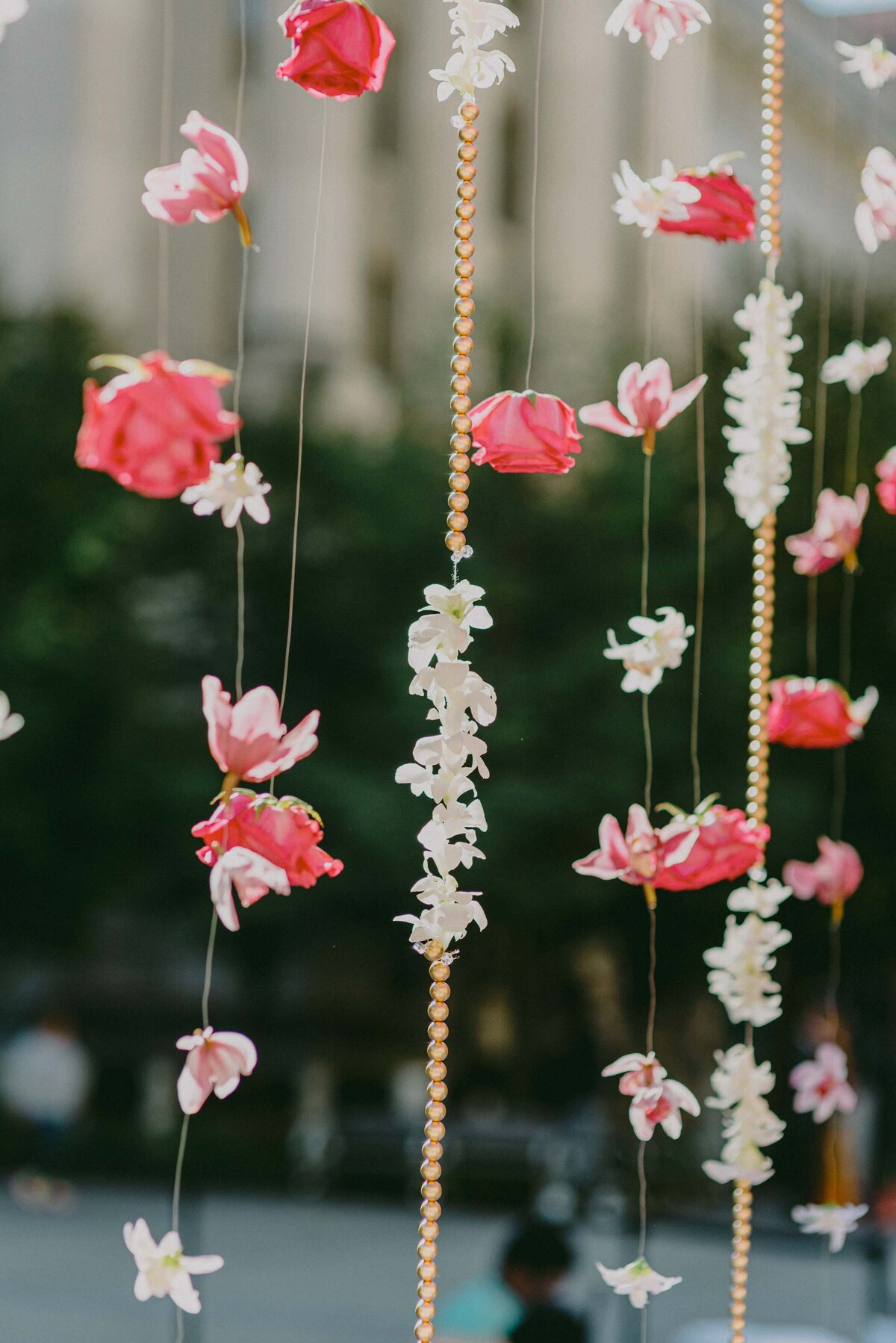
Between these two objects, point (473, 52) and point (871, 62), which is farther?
point (871, 62)

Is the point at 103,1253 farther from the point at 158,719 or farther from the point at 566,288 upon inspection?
the point at 566,288

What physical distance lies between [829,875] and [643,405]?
0.43 meters

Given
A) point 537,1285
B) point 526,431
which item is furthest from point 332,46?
point 537,1285

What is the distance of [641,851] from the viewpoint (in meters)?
0.83

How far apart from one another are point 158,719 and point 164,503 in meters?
1.04

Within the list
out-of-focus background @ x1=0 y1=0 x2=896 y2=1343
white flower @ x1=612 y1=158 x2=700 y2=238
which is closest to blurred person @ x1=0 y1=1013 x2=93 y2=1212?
out-of-focus background @ x1=0 y1=0 x2=896 y2=1343

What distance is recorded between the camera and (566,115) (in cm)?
823

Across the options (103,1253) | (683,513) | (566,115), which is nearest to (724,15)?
(683,513)

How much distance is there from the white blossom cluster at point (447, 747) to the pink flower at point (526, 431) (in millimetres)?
76

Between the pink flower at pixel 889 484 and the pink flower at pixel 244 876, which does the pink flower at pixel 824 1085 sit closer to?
the pink flower at pixel 889 484

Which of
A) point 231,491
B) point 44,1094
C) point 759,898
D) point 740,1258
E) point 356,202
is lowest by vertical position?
point 44,1094

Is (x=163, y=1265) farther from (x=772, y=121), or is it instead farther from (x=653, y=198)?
(x=772, y=121)

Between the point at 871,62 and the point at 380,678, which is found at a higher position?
the point at 871,62

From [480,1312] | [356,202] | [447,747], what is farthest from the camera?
[356,202]
